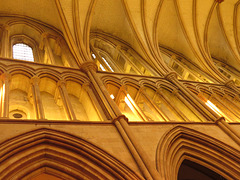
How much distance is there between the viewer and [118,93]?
1032 centimetres

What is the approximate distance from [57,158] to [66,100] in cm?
266

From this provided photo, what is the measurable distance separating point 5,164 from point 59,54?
26.1ft

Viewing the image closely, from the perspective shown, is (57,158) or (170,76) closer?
(57,158)

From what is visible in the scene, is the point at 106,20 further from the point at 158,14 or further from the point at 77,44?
the point at 77,44

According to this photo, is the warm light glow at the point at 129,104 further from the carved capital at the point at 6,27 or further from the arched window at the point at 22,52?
the carved capital at the point at 6,27

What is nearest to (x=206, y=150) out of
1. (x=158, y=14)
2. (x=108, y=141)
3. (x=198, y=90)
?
(x=108, y=141)

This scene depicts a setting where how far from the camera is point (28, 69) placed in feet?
29.9

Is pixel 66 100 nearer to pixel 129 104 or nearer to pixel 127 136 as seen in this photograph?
pixel 129 104

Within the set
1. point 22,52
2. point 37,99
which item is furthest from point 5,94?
point 22,52

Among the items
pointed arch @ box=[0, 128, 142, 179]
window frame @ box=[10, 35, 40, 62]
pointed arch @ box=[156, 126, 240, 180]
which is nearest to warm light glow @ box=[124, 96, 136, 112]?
pointed arch @ box=[156, 126, 240, 180]

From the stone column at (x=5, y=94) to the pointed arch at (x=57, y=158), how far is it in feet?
4.18

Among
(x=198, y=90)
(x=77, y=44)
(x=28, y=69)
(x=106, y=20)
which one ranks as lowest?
(x=198, y=90)

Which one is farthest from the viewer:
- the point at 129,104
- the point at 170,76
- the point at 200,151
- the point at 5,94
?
the point at 170,76

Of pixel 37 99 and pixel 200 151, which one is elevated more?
pixel 37 99
